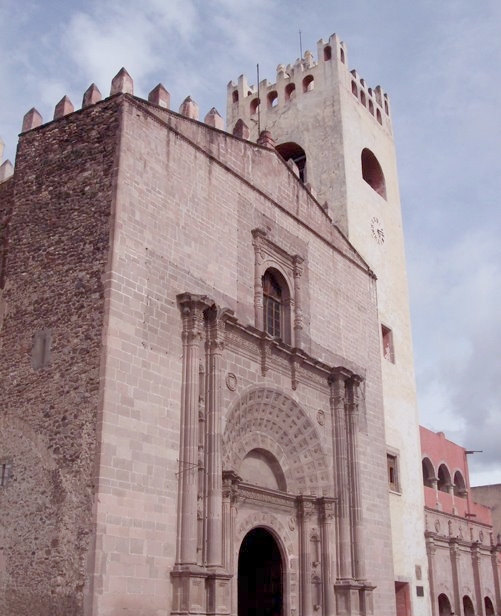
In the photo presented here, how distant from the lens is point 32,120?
1434 centimetres

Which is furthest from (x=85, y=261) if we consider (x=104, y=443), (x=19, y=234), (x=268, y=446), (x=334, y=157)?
(x=334, y=157)

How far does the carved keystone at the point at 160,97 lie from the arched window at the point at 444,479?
54.3ft

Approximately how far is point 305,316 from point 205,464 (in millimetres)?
5120

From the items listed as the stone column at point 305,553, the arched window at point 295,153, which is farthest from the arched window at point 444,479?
the stone column at point 305,553

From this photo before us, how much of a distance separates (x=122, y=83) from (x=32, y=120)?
199 cm

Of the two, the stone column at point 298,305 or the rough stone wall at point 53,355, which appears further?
the stone column at point 298,305

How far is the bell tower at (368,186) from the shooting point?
20.2 metres

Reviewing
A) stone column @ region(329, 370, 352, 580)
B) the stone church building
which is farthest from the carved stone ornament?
stone column @ region(329, 370, 352, 580)

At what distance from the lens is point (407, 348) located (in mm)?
22547

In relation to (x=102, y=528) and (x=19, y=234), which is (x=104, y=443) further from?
(x=19, y=234)

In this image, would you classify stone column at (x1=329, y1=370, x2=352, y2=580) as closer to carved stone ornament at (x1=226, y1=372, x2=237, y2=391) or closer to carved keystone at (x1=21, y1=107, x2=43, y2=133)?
carved stone ornament at (x1=226, y1=372, x2=237, y2=391)

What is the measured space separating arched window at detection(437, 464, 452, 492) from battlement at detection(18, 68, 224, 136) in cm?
1552

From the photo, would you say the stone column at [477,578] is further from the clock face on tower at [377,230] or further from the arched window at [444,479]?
the clock face on tower at [377,230]

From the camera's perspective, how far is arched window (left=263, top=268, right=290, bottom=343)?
16.1 meters
